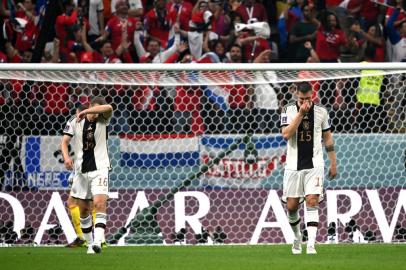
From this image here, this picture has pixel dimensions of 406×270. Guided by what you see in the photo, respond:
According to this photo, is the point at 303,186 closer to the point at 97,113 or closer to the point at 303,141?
the point at 303,141

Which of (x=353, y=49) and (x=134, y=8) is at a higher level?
(x=134, y=8)

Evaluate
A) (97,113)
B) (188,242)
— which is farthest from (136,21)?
(97,113)

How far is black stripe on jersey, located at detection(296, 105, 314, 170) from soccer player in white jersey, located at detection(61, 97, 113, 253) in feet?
7.12

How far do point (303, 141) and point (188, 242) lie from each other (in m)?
3.12

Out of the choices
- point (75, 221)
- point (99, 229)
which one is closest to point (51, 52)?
point (75, 221)

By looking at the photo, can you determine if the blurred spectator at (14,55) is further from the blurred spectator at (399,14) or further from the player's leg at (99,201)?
the blurred spectator at (399,14)

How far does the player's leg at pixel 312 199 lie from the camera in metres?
11.8

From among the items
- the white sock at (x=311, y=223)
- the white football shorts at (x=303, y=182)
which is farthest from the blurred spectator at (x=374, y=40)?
the white sock at (x=311, y=223)

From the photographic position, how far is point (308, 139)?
12070 millimetres

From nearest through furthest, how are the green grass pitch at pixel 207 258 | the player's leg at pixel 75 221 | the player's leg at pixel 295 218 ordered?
the green grass pitch at pixel 207 258, the player's leg at pixel 295 218, the player's leg at pixel 75 221

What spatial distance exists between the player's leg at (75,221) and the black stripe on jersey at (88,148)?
119cm

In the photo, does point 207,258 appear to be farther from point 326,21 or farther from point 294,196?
point 326,21

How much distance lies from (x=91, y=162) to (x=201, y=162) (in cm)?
238

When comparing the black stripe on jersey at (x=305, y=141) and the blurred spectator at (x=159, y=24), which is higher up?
the blurred spectator at (x=159, y=24)
